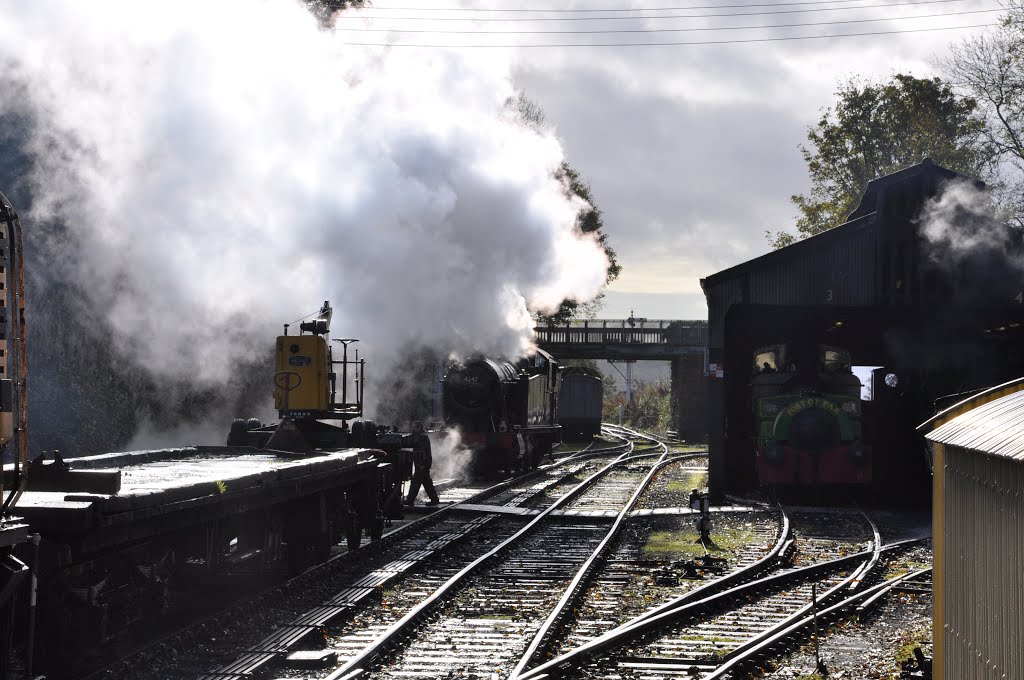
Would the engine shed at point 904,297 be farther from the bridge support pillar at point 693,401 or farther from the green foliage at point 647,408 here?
the green foliage at point 647,408

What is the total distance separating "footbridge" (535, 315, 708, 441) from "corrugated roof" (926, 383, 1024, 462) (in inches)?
1656

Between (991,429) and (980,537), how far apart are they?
2.10 feet

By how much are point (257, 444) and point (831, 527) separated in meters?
9.36

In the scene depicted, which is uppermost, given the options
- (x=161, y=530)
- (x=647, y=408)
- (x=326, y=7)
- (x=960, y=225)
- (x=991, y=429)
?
(x=326, y=7)

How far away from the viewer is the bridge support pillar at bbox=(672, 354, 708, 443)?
49406 millimetres

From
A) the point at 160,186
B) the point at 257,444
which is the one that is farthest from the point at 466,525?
the point at 160,186

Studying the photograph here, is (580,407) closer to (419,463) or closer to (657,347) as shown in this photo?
(657,347)

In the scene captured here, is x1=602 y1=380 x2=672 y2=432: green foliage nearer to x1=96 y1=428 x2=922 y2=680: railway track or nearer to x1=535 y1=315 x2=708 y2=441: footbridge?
x1=535 y1=315 x2=708 y2=441: footbridge

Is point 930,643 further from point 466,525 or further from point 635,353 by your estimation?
point 635,353

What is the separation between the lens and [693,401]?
49.8 m

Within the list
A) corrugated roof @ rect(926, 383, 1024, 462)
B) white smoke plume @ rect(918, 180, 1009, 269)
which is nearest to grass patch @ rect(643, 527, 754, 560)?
corrugated roof @ rect(926, 383, 1024, 462)

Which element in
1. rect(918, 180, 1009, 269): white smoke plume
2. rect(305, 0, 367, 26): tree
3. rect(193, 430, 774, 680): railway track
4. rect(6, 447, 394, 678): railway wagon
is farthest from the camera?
rect(305, 0, 367, 26): tree

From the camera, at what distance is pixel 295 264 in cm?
2417

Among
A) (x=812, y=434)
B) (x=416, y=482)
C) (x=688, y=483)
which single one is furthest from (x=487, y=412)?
(x=812, y=434)
